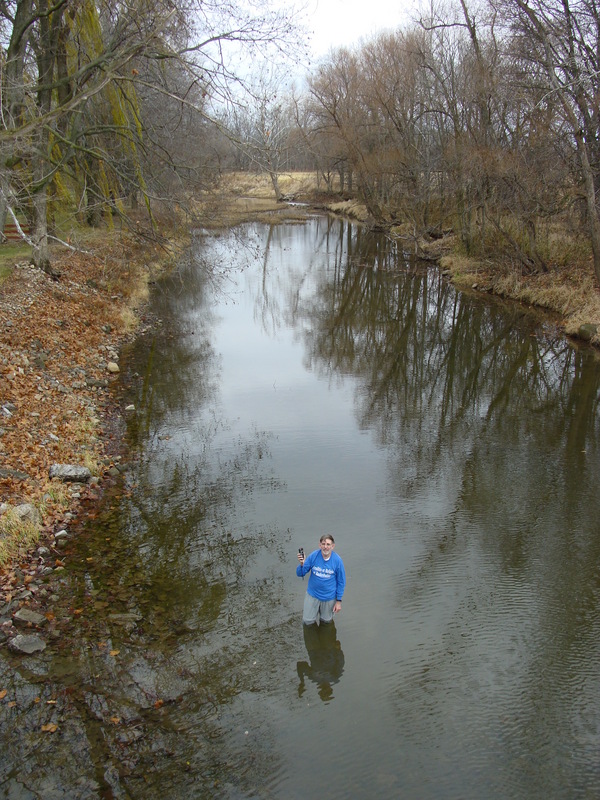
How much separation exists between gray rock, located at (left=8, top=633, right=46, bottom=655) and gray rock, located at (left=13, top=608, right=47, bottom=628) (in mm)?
207

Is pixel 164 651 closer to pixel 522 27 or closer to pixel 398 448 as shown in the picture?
pixel 398 448

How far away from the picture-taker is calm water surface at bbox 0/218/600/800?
5.45 meters

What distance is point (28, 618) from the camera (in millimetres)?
6809

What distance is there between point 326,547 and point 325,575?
379mm

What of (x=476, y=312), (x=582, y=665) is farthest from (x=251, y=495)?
(x=476, y=312)

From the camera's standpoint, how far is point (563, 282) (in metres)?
22.4

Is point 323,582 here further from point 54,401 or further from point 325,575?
point 54,401

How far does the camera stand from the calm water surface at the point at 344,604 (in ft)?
17.9

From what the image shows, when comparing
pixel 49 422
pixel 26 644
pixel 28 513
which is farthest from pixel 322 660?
pixel 49 422

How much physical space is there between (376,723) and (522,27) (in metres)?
21.7

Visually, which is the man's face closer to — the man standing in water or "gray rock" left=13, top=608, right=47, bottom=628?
the man standing in water

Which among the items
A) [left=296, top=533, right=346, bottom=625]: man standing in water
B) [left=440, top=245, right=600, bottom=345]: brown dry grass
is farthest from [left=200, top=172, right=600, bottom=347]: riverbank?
[left=296, top=533, right=346, bottom=625]: man standing in water

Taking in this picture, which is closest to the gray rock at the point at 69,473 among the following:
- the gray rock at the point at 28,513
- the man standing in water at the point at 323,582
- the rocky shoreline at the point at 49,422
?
the rocky shoreline at the point at 49,422

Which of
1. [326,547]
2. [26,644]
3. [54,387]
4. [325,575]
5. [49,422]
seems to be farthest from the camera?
[54,387]
